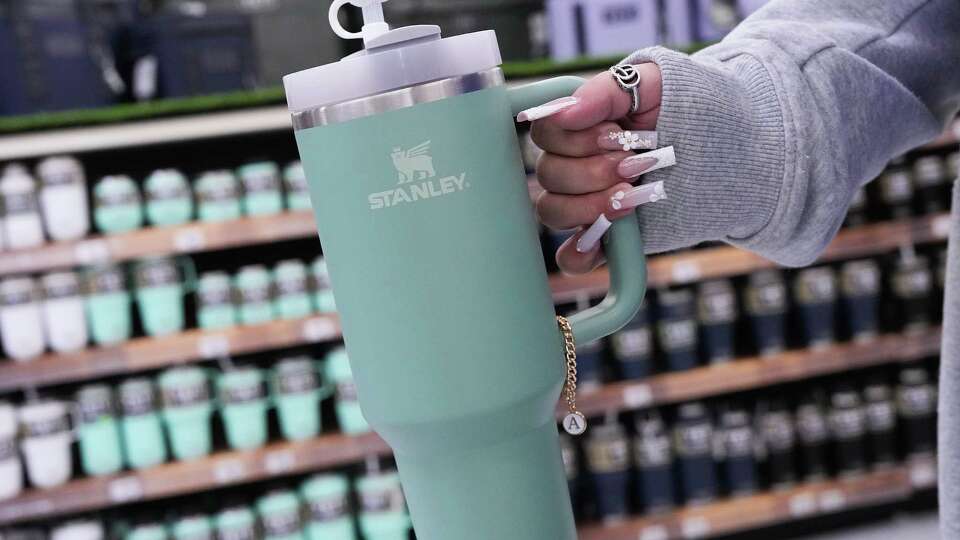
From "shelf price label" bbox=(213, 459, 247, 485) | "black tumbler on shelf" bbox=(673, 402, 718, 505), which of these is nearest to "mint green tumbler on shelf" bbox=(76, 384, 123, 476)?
"shelf price label" bbox=(213, 459, 247, 485)

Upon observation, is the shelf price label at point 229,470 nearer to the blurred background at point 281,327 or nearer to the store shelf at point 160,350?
the blurred background at point 281,327

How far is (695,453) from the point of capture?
102 inches

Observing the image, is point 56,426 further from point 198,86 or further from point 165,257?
point 198,86

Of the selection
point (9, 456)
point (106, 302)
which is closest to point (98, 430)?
point (9, 456)

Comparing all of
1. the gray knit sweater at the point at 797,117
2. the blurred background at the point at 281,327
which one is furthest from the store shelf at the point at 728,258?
the gray knit sweater at the point at 797,117

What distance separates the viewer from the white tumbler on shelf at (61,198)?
229 cm

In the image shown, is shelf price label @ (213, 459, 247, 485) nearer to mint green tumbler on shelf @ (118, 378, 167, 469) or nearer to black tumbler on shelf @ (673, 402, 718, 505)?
mint green tumbler on shelf @ (118, 378, 167, 469)

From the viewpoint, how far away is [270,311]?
7.92ft

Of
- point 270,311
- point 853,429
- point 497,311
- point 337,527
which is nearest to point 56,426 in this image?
point 270,311

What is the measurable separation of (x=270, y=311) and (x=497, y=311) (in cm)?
200

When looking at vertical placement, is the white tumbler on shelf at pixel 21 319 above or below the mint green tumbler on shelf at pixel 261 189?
below

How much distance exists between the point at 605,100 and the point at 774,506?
2483 millimetres

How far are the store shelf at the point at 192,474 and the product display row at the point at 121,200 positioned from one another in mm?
671

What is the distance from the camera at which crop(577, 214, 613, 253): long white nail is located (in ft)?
1.80
